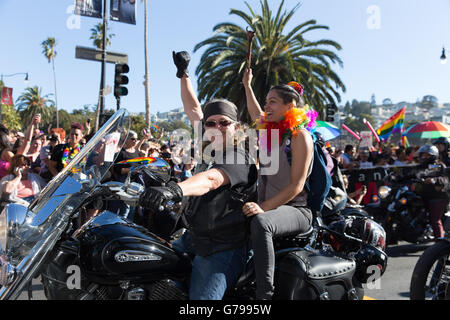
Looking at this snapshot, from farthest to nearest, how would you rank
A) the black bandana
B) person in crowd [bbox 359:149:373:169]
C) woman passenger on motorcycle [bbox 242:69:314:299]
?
person in crowd [bbox 359:149:373:169], the black bandana, woman passenger on motorcycle [bbox 242:69:314:299]

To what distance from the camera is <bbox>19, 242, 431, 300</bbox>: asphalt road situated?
14.0 ft

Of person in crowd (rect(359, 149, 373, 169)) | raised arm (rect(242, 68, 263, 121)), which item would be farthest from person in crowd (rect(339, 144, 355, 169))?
raised arm (rect(242, 68, 263, 121))

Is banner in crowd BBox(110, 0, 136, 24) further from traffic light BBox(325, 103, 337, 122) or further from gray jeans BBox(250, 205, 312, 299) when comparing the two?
gray jeans BBox(250, 205, 312, 299)

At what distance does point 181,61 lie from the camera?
279cm

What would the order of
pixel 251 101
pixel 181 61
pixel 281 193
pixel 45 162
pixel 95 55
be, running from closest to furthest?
pixel 281 193
pixel 181 61
pixel 251 101
pixel 45 162
pixel 95 55

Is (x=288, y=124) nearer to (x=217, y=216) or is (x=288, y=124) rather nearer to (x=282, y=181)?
(x=282, y=181)

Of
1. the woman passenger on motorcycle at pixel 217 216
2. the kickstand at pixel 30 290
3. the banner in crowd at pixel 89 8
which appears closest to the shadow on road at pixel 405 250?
the woman passenger on motorcycle at pixel 217 216

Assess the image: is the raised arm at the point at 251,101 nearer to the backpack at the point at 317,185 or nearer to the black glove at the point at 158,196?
the backpack at the point at 317,185

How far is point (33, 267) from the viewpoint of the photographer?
181 centimetres

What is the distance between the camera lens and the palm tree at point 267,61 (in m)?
19.8

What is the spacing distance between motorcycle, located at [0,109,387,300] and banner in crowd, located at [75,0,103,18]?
10.6 meters

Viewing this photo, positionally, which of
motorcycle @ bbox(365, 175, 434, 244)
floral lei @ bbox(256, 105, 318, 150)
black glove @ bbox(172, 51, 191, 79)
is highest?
black glove @ bbox(172, 51, 191, 79)

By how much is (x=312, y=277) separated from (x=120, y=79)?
8100 mm

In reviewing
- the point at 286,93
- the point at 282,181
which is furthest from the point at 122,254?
the point at 286,93
